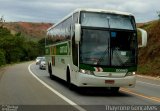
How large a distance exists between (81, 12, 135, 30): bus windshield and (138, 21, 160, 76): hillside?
19464 millimetres

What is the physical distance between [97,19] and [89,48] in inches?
50.9

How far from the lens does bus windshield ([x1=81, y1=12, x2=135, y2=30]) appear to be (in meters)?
18.4

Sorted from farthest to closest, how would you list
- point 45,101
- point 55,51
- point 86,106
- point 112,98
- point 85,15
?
point 55,51 < point 85,15 < point 112,98 < point 45,101 < point 86,106

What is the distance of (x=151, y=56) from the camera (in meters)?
45.6

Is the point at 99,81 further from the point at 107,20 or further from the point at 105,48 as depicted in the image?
the point at 107,20

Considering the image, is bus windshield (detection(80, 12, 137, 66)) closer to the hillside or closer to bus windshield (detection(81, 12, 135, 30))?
bus windshield (detection(81, 12, 135, 30))

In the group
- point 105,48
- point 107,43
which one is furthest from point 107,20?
point 105,48

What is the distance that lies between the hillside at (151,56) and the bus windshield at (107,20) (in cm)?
1946

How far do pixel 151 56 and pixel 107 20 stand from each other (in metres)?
27.7

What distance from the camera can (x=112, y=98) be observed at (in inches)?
686

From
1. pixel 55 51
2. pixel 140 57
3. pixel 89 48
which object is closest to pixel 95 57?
pixel 89 48

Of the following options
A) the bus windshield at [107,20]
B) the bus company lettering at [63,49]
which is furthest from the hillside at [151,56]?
the bus windshield at [107,20]

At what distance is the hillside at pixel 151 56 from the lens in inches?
1587

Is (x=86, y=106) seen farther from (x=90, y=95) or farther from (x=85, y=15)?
(x=85, y=15)
